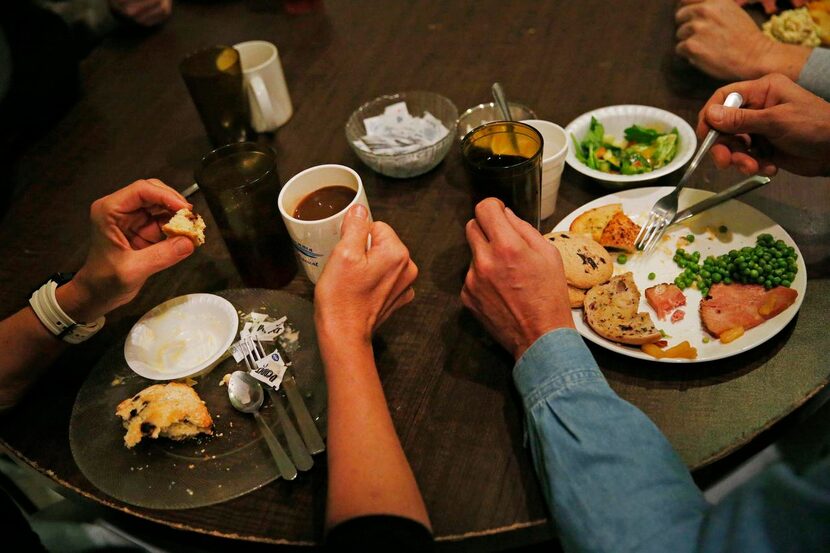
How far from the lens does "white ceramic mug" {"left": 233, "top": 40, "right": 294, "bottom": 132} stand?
5.98 feet

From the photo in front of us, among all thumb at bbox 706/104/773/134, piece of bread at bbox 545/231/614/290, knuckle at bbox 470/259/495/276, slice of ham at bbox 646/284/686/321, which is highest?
thumb at bbox 706/104/773/134

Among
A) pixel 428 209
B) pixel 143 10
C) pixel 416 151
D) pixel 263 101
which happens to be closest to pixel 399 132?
pixel 416 151

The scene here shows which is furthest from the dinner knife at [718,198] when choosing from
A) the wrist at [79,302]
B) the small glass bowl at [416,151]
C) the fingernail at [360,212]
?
the wrist at [79,302]

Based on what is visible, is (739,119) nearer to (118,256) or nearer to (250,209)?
(250,209)

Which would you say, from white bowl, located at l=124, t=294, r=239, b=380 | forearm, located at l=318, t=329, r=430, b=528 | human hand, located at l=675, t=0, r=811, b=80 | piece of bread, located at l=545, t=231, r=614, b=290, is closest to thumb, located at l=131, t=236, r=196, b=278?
white bowl, located at l=124, t=294, r=239, b=380

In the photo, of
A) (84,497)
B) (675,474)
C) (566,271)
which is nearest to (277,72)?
(566,271)

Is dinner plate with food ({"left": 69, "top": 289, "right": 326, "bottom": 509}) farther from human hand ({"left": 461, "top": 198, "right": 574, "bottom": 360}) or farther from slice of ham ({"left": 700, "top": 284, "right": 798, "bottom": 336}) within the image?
slice of ham ({"left": 700, "top": 284, "right": 798, "bottom": 336})

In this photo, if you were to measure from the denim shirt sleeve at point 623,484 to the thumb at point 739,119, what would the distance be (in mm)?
694

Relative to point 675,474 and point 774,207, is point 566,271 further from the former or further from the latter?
point 774,207

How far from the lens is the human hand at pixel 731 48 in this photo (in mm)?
1739

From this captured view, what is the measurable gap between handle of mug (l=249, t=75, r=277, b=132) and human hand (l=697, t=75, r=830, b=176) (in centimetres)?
124

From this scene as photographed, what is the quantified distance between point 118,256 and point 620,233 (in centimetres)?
114

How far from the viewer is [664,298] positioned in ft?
4.20

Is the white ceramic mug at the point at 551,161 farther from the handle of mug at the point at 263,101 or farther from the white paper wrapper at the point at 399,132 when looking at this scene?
the handle of mug at the point at 263,101
